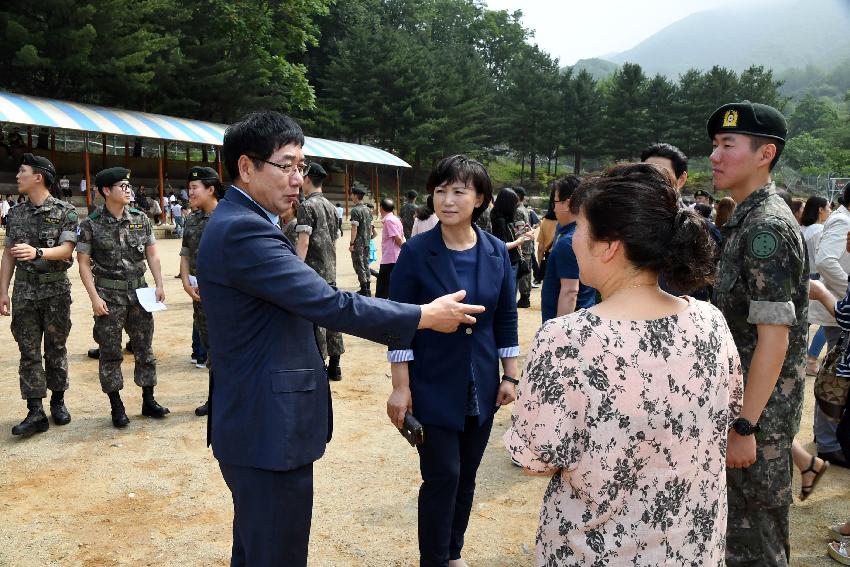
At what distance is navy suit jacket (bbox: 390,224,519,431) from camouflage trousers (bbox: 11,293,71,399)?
338 cm

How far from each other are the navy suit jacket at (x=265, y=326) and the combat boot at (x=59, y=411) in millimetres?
3695

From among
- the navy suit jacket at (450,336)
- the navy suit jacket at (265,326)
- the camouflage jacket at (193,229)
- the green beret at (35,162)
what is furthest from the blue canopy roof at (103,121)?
the navy suit jacket at (265,326)

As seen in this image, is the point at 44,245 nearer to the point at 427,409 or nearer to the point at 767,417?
the point at 427,409

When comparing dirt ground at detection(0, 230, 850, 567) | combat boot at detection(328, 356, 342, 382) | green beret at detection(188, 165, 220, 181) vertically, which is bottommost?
dirt ground at detection(0, 230, 850, 567)

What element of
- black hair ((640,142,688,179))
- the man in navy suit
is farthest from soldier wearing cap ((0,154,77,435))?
Answer: black hair ((640,142,688,179))

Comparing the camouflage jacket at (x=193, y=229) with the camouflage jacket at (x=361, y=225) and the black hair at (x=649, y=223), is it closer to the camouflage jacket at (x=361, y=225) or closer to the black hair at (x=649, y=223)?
the camouflage jacket at (x=361, y=225)

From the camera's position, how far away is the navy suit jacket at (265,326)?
1950mm

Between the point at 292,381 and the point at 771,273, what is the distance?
1652 mm

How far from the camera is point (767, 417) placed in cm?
237

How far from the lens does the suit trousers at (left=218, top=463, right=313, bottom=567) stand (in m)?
2.03

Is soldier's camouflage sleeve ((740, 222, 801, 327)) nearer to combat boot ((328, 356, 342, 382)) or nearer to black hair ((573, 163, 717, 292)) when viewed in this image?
black hair ((573, 163, 717, 292))

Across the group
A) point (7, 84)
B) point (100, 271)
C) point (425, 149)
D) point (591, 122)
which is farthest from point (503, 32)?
point (100, 271)

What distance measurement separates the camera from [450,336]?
106 inches

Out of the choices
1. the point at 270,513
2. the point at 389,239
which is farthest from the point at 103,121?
the point at 270,513
